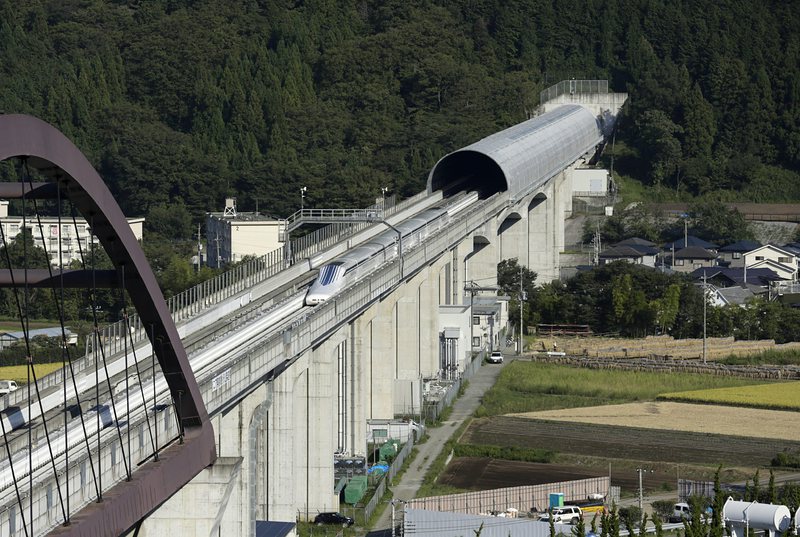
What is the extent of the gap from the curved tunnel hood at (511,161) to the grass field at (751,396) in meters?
18.9

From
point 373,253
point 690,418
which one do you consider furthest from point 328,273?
point 690,418

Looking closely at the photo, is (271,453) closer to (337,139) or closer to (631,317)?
(631,317)

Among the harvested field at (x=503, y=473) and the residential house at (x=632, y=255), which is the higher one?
the residential house at (x=632, y=255)

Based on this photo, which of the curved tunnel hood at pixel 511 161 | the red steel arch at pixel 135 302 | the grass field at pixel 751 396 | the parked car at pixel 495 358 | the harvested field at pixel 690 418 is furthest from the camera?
the curved tunnel hood at pixel 511 161

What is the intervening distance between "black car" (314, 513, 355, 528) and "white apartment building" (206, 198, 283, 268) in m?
38.1

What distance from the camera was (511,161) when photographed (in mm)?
74875

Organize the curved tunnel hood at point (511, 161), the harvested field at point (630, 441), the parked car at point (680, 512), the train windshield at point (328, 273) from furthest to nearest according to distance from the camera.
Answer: the curved tunnel hood at point (511, 161)
the train windshield at point (328, 273)
the harvested field at point (630, 441)
the parked car at point (680, 512)

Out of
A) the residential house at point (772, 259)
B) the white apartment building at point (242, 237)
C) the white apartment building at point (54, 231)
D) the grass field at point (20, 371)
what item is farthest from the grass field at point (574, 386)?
the white apartment building at point (54, 231)

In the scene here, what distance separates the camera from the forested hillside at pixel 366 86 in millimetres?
95062

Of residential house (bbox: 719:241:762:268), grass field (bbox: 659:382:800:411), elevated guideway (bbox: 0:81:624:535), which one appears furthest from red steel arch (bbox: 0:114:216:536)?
residential house (bbox: 719:241:762:268)

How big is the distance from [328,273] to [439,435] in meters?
5.81

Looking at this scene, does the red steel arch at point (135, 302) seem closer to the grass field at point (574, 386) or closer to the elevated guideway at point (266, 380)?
the elevated guideway at point (266, 380)

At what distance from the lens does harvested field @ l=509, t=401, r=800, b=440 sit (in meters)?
49.9

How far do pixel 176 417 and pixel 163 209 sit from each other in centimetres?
6391
